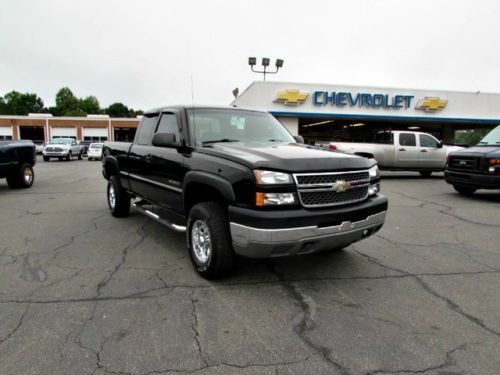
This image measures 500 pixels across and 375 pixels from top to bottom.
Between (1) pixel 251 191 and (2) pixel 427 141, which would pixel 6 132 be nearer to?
(2) pixel 427 141

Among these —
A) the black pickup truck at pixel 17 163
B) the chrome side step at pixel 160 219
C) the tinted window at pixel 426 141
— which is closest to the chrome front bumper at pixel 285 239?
the chrome side step at pixel 160 219

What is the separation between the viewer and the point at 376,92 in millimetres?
23766

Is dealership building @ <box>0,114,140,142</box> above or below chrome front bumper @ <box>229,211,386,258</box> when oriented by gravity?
above

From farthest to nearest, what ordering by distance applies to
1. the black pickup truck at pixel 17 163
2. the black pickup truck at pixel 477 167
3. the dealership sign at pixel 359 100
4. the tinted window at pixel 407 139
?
the dealership sign at pixel 359 100 → the tinted window at pixel 407 139 → the black pickup truck at pixel 17 163 → the black pickup truck at pixel 477 167

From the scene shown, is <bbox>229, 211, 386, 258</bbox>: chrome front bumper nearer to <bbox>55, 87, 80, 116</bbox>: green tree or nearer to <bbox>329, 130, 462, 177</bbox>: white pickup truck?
<bbox>329, 130, 462, 177</bbox>: white pickup truck

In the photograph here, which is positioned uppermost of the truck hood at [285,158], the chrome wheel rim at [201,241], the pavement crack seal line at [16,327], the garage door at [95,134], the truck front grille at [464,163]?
the garage door at [95,134]

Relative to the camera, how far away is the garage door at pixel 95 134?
5697 centimetres

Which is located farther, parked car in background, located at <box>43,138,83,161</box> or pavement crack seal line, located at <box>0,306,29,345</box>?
parked car in background, located at <box>43,138,83,161</box>

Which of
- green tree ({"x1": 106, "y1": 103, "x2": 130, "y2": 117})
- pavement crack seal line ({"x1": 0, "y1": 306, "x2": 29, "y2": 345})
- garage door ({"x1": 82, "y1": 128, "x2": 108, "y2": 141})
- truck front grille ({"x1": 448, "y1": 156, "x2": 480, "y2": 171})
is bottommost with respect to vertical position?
pavement crack seal line ({"x1": 0, "y1": 306, "x2": 29, "y2": 345})

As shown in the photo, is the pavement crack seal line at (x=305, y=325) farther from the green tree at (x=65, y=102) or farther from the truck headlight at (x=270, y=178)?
the green tree at (x=65, y=102)

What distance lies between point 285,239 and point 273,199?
1.21 feet

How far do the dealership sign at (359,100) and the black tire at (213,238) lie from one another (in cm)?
1956

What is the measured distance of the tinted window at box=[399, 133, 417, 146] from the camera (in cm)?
1450

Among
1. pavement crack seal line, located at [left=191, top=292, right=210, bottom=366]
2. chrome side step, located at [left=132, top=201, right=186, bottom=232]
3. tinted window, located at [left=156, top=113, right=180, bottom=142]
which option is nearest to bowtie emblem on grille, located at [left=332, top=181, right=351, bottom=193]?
pavement crack seal line, located at [left=191, top=292, right=210, bottom=366]
